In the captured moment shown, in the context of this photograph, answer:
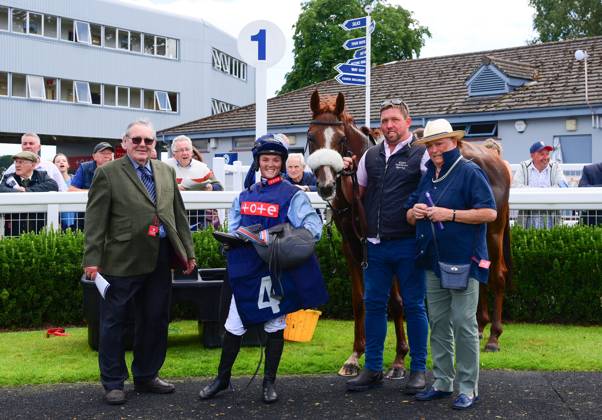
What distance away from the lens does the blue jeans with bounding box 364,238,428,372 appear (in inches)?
214

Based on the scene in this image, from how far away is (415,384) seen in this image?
17.8 ft

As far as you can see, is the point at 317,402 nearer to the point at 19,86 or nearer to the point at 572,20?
the point at 19,86

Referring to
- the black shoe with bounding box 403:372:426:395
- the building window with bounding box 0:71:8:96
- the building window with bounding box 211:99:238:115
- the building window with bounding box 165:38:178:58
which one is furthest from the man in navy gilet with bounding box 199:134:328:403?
the building window with bounding box 211:99:238:115

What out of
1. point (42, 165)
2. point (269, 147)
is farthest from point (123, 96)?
point (269, 147)

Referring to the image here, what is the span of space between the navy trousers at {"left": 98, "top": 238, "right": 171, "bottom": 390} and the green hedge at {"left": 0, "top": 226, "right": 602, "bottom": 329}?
2497mm

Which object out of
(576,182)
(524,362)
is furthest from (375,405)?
(576,182)

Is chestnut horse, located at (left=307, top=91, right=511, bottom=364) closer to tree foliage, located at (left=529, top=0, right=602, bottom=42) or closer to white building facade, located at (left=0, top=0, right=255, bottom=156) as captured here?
white building facade, located at (left=0, top=0, right=255, bottom=156)

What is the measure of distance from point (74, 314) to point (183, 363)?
2186mm

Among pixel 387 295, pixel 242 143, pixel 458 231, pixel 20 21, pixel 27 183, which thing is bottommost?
pixel 387 295

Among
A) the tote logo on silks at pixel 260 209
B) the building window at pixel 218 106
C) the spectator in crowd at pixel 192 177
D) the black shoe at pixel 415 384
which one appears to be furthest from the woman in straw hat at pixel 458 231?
the building window at pixel 218 106

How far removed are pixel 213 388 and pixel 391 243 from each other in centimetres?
162

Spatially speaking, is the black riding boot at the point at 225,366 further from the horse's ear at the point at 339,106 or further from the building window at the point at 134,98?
the building window at the point at 134,98

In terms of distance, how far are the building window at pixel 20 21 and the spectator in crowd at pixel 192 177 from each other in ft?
99.7

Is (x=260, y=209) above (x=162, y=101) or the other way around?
the other way around
